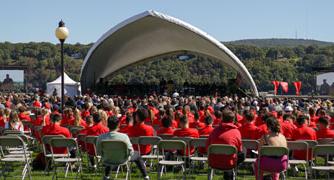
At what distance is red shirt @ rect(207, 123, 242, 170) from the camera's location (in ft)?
26.9

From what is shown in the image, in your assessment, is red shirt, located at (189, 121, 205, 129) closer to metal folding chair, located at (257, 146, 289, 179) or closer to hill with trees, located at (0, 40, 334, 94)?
metal folding chair, located at (257, 146, 289, 179)

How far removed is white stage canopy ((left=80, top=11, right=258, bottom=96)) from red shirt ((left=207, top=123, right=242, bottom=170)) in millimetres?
26254

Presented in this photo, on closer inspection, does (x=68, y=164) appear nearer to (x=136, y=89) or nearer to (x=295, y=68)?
(x=136, y=89)

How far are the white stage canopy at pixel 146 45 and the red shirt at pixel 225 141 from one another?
26.3 metres

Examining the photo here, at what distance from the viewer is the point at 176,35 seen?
135ft

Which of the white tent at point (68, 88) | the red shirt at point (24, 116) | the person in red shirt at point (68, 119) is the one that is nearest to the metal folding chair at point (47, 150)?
the person in red shirt at point (68, 119)

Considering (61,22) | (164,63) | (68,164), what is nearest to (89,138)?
(68,164)

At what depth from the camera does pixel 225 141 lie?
828 centimetres

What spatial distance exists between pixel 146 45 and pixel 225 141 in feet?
125

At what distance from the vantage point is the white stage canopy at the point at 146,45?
35656 mm

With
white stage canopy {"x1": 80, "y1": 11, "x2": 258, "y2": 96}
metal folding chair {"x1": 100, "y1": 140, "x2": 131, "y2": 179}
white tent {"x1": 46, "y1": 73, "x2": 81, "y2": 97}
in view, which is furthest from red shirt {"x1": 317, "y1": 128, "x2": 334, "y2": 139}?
white tent {"x1": 46, "y1": 73, "x2": 81, "y2": 97}

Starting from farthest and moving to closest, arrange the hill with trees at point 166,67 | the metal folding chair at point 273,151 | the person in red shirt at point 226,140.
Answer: the hill with trees at point 166,67 → the person in red shirt at point 226,140 → the metal folding chair at point 273,151

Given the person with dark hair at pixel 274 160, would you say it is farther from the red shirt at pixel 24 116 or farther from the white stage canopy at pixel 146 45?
the white stage canopy at pixel 146 45

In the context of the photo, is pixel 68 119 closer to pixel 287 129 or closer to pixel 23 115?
pixel 23 115
